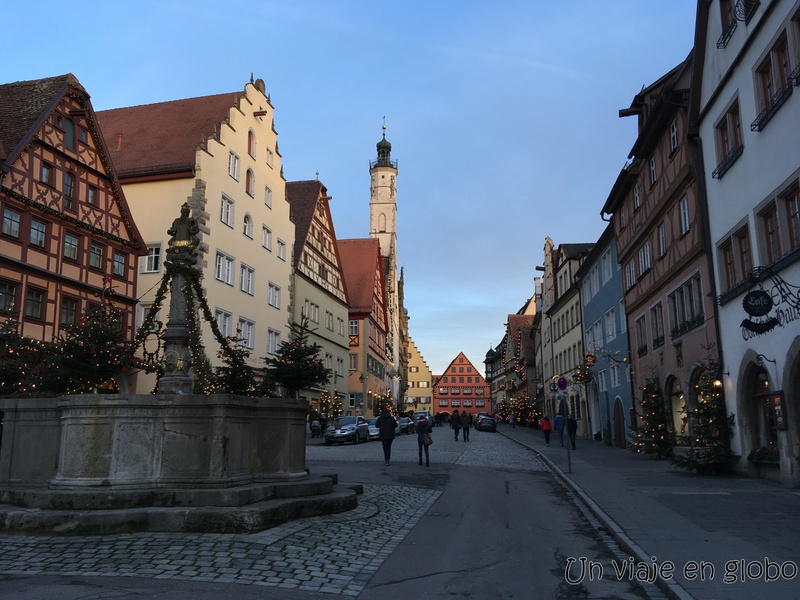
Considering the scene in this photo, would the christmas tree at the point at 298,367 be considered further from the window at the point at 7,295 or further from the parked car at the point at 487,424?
the parked car at the point at 487,424

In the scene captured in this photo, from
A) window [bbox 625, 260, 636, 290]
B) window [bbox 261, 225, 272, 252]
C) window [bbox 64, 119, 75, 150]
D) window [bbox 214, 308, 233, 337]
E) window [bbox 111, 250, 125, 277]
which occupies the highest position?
window [bbox 64, 119, 75, 150]

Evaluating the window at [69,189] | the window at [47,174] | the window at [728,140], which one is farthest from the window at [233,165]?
the window at [728,140]

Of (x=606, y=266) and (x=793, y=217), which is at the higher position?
(x=606, y=266)

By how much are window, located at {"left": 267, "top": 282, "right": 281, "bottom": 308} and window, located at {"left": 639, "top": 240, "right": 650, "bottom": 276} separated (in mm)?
21624

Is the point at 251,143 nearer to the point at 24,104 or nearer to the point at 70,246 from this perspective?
the point at 24,104

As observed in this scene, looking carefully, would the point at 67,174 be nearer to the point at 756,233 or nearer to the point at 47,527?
the point at 47,527

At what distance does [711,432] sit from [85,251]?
23611mm

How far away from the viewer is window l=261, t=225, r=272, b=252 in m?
40.5

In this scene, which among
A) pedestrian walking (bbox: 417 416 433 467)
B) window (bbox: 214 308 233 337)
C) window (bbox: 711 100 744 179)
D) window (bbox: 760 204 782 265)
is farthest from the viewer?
window (bbox: 214 308 233 337)

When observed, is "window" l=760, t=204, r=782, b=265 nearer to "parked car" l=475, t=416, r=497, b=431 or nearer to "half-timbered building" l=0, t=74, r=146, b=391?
"half-timbered building" l=0, t=74, r=146, b=391

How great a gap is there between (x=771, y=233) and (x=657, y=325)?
10.1 meters

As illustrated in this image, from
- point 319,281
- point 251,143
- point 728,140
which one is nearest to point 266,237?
point 251,143

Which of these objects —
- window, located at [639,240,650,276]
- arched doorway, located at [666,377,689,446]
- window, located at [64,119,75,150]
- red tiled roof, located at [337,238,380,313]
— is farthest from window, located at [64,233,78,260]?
red tiled roof, located at [337,238,380,313]

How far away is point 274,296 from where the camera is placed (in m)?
42.2
